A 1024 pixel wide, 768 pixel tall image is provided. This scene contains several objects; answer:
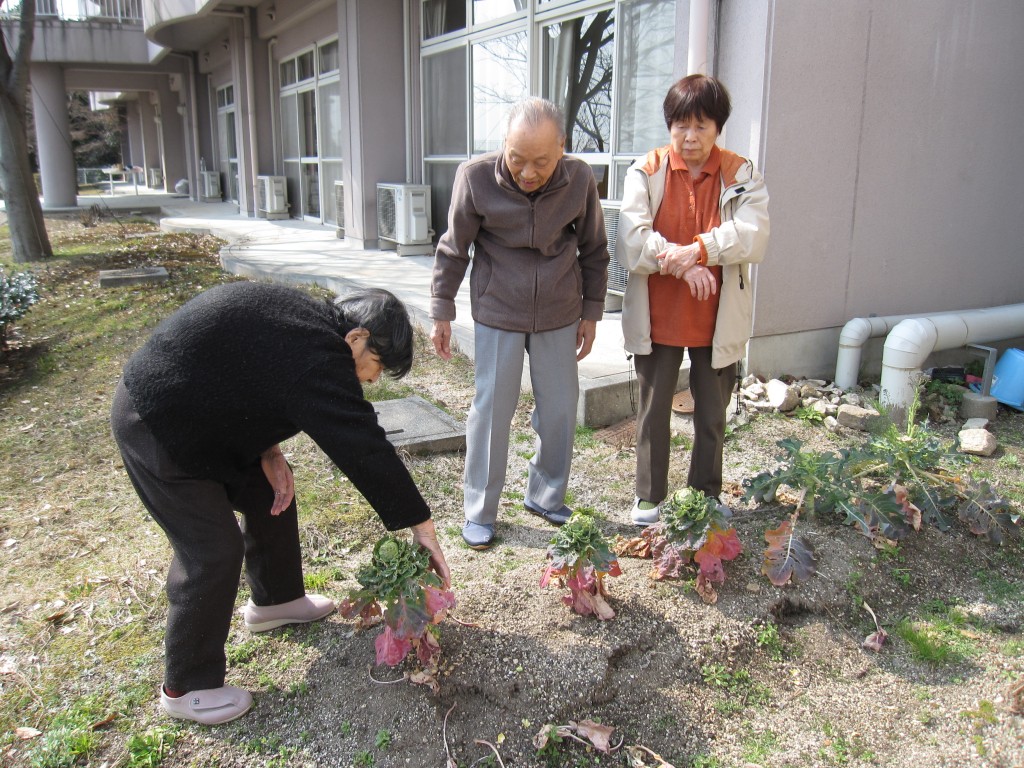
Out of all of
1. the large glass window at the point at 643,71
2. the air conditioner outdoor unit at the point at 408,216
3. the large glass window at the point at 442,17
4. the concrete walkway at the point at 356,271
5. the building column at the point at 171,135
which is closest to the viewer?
the concrete walkway at the point at 356,271

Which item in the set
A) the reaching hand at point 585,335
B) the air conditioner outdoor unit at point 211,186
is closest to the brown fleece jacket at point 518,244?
Answer: the reaching hand at point 585,335

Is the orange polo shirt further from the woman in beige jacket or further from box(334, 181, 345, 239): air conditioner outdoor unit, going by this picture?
box(334, 181, 345, 239): air conditioner outdoor unit

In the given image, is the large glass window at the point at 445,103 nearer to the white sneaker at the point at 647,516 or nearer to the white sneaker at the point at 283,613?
the white sneaker at the point at 647,516

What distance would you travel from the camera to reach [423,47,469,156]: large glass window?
335 inches

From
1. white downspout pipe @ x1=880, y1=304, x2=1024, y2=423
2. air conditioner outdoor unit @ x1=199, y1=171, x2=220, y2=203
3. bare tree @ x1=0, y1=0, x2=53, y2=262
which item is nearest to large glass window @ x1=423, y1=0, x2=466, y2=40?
bare tree @ x1=0, y1=0, x2=53, y2=262

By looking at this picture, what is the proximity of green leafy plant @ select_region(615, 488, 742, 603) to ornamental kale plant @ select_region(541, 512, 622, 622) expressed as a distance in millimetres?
273

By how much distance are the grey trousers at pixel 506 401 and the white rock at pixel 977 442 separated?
7.81 feet

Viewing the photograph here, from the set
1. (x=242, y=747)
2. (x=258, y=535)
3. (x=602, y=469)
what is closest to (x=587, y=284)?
(x=602, y=469)

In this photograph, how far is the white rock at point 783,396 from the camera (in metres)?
4.54

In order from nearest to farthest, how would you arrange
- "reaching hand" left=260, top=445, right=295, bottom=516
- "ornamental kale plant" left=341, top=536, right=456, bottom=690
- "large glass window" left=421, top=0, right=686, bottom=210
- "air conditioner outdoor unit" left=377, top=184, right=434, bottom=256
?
"ornamental kale plant" left=341, top=536, right=456, bottom=690 < "reaching hand" left=260, top=445, right=295, bottom=516 < "large glass window" left=421, top=0, right=686, bottom=210 < "air conditioner outdoor unit" left=377, top=184, right=434, bottom=256

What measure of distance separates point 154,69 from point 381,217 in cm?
1497

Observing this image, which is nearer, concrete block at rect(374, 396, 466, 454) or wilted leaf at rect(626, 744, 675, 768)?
wilted leaf at rect(626, 744, 675, 768)

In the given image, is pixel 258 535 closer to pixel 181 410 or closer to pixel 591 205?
pixel 181 410

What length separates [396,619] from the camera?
2.20m
